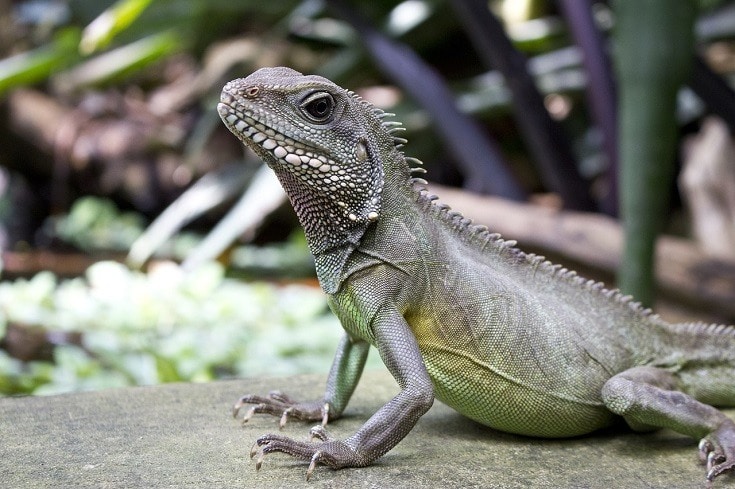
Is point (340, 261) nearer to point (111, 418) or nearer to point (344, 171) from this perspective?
point (344, 171)

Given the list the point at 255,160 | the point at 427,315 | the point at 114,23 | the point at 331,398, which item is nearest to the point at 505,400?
the point at 427,315

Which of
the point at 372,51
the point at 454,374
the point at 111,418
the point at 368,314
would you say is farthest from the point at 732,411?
the point at 372,51

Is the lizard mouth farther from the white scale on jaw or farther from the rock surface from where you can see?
the rock surface

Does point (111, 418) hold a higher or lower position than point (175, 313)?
higher

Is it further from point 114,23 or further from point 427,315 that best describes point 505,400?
point 114,23

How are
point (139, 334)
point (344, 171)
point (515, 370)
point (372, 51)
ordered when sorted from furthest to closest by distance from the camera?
point (372, 51)
point (139, 334)
point (515, 370)
point (344, 171)
